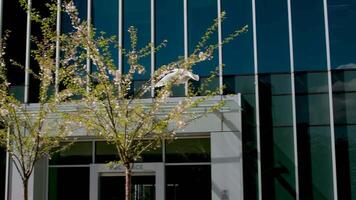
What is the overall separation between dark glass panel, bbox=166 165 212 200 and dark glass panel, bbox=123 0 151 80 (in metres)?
3.09

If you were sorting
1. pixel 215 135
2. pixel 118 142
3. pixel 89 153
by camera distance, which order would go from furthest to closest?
pixel 89 153 → pixel 215 135 → pixel 118 142

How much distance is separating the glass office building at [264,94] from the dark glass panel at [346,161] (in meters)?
0.03

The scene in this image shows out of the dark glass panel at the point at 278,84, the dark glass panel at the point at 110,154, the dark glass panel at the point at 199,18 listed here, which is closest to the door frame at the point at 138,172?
the dark glass panel at the point at 110,154

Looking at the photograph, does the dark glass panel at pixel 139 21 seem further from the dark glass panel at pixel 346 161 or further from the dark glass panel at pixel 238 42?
the dark glass panel at pixel 346 161

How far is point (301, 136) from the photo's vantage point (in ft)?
59.9

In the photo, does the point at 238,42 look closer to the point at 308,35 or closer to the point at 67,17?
the point at 308,35

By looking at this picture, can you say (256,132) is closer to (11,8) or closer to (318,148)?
(318,148)

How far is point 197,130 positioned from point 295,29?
427 cm

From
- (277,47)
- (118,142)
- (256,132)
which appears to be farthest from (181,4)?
(118,142)

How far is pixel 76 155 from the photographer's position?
64.1ft

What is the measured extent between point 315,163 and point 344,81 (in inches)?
99.2

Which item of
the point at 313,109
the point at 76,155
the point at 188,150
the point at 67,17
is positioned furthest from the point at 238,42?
the point at 76,155

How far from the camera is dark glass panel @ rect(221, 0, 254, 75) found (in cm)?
1884

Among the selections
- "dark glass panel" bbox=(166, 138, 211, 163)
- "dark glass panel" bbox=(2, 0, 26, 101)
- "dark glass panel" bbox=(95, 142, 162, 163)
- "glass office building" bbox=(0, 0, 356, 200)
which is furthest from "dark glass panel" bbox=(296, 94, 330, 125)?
"dark glass panel" bbox=(2, 0, 26, 101)
